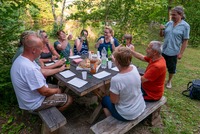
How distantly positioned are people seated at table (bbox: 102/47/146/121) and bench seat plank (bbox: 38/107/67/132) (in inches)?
25.9

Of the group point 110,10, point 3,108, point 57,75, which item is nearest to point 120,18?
point 110,10

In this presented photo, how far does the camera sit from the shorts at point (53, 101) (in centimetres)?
205

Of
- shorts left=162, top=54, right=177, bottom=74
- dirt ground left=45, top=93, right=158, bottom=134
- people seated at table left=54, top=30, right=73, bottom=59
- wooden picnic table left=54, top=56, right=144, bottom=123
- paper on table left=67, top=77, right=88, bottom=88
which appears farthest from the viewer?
people seated at table left=54, top=30, right=73, bottom=59

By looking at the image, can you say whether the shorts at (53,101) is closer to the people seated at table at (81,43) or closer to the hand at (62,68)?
the hand at (62,68)

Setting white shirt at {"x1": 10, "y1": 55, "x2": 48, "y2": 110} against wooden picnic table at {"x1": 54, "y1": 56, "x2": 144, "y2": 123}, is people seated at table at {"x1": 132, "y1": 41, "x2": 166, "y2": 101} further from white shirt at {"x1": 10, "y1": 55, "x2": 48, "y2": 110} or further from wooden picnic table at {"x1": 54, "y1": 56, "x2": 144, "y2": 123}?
white shirt at {"x1": 10, "y1": 55, "x2": 48, "y2": 110}

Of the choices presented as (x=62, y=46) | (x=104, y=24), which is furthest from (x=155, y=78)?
(x=104, y=24)

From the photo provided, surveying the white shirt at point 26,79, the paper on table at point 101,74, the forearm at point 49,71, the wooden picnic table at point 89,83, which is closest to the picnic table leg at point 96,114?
the wooden picnic table at point 89,83

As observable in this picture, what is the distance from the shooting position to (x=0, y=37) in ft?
8.64

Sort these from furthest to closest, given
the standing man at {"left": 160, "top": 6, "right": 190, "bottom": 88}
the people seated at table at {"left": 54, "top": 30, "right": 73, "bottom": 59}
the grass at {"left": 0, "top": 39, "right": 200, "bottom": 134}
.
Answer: the people seated at table at {"left": 54, "top": 30, "right": 73, "bottom": 59}
the standing man at {"left": 160, "top": 6, "right": 190, "bottom": 88}
the grass at {"left": 0, "top": 39, "right": 200, "bottom": 134}

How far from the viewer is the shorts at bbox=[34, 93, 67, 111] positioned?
6.72 ft

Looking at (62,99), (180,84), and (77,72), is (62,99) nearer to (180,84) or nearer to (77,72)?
(77,72)

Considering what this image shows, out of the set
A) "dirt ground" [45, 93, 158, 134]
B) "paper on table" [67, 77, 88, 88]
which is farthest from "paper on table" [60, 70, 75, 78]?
"dirt ground" [45, 93, 158, 134]

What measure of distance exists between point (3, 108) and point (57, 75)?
106 centimetres

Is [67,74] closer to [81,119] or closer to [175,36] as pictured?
[81,119]
